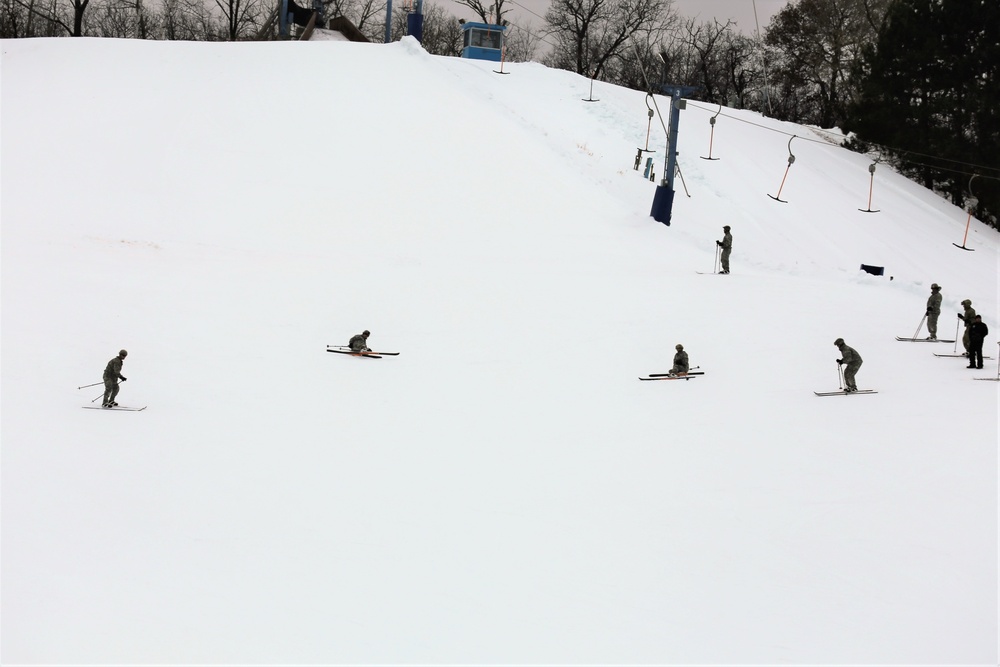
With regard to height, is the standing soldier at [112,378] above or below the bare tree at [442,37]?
below

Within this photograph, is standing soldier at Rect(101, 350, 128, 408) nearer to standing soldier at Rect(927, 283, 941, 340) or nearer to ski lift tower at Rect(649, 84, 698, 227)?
standing soldier at Rect(927, 283, 941, 340)

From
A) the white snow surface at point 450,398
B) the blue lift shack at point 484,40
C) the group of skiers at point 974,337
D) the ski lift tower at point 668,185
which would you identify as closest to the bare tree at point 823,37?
the blue lift shack at point 484,40

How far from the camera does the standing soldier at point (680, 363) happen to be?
16719 millimetres

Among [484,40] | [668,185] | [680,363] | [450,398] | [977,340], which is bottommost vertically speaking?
[450,398]

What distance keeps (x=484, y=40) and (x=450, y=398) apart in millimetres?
32479

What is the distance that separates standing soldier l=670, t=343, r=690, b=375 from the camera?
16.7m

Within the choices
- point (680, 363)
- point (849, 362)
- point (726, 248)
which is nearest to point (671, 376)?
point (680, 363)

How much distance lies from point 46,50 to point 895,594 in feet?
118

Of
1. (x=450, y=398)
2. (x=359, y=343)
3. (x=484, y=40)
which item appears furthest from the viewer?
(x=484, y=40)

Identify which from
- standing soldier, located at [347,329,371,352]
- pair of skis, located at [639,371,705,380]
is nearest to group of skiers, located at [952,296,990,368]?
pair of skis, located at [639,371,705,380]

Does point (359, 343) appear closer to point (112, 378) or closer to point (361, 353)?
point (361, 353)

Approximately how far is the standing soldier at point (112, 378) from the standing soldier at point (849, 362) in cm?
1173

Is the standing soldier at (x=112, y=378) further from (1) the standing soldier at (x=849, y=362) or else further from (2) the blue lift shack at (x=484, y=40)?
(2) the blue lift shack at (x=484, y=40)

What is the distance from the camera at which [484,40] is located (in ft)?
146
